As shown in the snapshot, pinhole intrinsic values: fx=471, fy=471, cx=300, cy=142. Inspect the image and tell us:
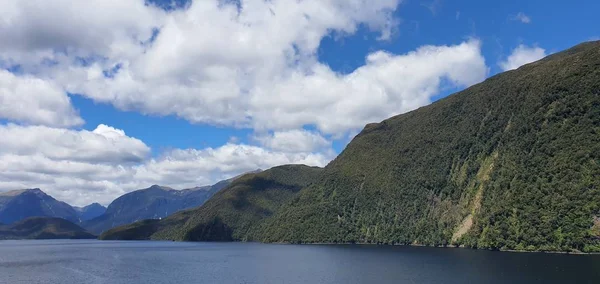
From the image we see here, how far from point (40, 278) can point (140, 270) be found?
37.3m

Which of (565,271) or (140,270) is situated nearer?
(565,271)

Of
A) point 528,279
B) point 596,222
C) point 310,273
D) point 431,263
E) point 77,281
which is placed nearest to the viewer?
point 528,279

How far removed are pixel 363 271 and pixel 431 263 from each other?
33144 mm

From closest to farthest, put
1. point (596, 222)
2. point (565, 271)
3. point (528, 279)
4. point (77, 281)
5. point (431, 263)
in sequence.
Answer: point (528, 279) → point (565, 271) → point (77, 281) → point (431, 263) → point (596, 222)

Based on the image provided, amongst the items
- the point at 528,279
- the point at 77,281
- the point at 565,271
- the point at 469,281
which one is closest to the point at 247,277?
the point at 77,281

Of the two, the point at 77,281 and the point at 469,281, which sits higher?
the point at 77,281

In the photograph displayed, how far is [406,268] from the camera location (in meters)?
166

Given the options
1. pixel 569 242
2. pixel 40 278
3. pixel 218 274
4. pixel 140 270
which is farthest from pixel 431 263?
pixel 40 278

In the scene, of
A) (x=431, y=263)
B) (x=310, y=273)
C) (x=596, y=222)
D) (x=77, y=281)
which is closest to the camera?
(x=77, y=281)

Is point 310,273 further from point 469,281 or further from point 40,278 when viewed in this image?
point 40,278

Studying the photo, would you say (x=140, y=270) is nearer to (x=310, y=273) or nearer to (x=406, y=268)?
(x=310, y=273)

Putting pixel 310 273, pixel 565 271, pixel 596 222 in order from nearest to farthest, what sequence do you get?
pixel 565 271, pixel 310 273, pixel 596 222

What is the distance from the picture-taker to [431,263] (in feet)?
589

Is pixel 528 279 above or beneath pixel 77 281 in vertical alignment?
beneath
